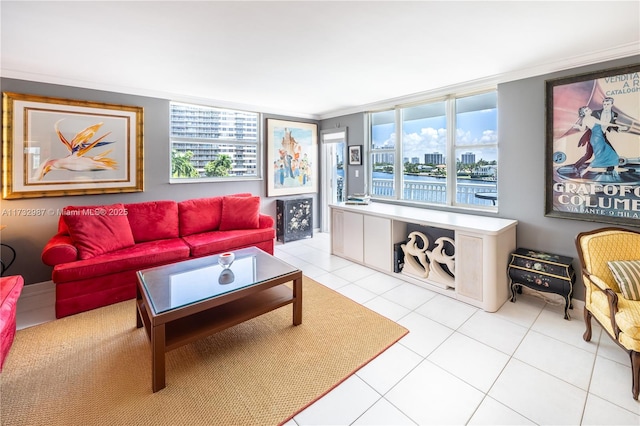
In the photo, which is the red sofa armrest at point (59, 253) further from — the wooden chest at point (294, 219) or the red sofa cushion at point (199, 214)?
the wooden chest at point (294, 219)

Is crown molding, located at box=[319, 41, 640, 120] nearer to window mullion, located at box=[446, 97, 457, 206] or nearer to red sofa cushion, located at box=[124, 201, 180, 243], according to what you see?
window mullion, located at box=[446, 97, 457, 206]

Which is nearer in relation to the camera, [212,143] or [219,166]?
[212,143]

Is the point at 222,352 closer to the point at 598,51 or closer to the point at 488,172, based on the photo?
the point at 488,172

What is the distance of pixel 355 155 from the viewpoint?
5.11 meters

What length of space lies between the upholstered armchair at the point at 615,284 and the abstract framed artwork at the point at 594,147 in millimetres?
406

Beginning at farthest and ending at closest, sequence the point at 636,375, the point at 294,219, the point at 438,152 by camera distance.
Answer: the point at 294,219 → the point at 438,152 → the point at 636,375

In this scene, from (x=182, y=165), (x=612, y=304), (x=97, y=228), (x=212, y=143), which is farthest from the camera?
(x=212, y=143)

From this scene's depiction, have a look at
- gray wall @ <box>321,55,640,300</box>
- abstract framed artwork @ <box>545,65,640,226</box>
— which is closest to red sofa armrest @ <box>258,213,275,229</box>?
gray wall @ <box>321,55,640,300</box>

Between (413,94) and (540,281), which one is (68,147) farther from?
(540,281)

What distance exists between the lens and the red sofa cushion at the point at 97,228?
2.97 meters

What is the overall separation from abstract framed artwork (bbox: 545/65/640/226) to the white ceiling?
257mm

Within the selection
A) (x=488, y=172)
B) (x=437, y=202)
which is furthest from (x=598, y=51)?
(x=437, y=202)

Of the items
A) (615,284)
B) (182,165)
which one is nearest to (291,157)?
(182,165)

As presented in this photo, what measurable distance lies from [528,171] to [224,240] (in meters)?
3.60
